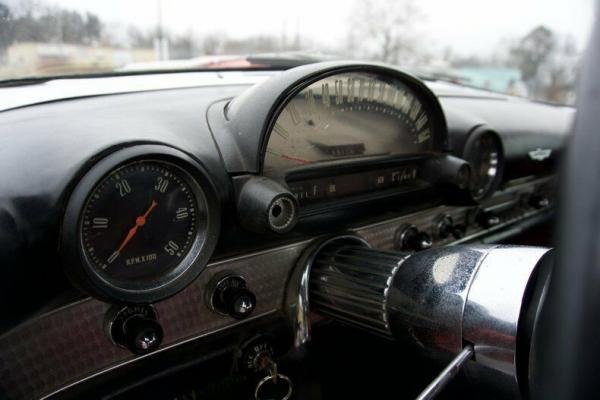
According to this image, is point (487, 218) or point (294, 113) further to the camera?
point (487, 218)

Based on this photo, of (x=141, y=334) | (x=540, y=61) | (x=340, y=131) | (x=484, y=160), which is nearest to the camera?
(x=141, y=334)

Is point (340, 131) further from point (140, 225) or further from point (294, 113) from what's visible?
point (140, 225)

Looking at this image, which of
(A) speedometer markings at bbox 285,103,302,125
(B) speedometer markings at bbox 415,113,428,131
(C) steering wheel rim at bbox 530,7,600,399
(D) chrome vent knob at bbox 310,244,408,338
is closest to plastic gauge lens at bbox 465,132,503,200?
(B) speedometer markings at bbox 415,113,428,131

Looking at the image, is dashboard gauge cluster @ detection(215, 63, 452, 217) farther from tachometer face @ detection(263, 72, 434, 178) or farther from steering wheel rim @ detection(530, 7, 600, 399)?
steering wheel rim @ detection(530, 7, 600, 399)

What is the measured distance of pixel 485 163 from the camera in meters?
2.36

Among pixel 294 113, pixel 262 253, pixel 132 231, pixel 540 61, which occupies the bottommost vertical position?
pixel 262 253

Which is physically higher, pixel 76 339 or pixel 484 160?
pixel 484 160

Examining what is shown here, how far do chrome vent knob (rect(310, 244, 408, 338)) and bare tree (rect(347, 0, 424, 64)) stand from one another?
149cm

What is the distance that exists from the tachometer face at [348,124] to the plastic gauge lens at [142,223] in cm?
28

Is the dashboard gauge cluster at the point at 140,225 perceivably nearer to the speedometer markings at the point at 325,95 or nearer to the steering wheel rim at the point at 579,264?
the speedometer markings at the point at 325,95

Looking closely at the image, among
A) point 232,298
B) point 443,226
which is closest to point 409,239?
point 443,226

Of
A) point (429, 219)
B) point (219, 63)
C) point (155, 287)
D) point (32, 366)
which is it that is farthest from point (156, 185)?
point (429, 219)

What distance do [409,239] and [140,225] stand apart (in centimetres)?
115

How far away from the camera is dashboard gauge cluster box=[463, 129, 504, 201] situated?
218 cm
